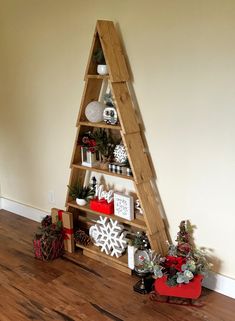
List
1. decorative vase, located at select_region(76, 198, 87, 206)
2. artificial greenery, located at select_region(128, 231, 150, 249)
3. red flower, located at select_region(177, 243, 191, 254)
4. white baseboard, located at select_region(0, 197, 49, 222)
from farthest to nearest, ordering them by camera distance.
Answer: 1. white baseboard, located at select_region(0, 197, 49, 222)
2. decorative vase, located at select_region(76, 198, 87, 206)
3. artificial greenery, located at select_region(128, 231, 150, 249)
4. red flower, located at select_region(177, 243, 191, 254)

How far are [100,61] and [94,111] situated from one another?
350 millimetres

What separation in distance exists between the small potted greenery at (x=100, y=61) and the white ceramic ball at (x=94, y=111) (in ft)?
0.75

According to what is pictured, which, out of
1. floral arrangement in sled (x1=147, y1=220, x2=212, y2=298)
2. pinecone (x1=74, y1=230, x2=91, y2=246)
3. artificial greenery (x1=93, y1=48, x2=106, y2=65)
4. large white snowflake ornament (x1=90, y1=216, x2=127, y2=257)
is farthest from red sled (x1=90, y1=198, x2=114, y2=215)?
artificial greenery (x1=93, y1=48, x2=106, y2=65)

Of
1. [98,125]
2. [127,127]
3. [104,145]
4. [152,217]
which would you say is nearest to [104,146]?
[104,145]

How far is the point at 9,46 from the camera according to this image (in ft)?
11.2

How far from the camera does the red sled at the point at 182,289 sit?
221 cm

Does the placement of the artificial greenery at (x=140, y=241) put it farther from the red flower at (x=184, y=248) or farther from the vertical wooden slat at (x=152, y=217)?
the red flower at (x=184, y=248)

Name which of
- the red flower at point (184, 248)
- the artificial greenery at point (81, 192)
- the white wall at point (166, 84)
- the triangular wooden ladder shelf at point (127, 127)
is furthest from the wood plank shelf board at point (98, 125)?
the red flower at point (184, 248)

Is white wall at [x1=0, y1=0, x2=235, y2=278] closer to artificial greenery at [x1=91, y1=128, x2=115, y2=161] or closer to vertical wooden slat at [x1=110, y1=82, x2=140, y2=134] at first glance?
vertical wooden slat at [x1=110, y1=82, x2=140, y2=134]

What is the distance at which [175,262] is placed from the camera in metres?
2.29

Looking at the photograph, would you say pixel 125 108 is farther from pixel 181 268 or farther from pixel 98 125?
pixel 181 268

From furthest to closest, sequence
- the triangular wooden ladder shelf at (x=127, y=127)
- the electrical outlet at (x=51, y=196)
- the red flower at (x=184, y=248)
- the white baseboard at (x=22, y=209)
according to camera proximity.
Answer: the white baseboard at (x=22, y=209), the electrical outlet at (x=51, y=196), the triangular wooden ladder shelf at (x=127, y=127), the red flower at (x=184, y=248)

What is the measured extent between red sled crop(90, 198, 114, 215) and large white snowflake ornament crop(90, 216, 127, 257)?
0.08 m

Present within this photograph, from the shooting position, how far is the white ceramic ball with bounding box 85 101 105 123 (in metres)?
2.61
